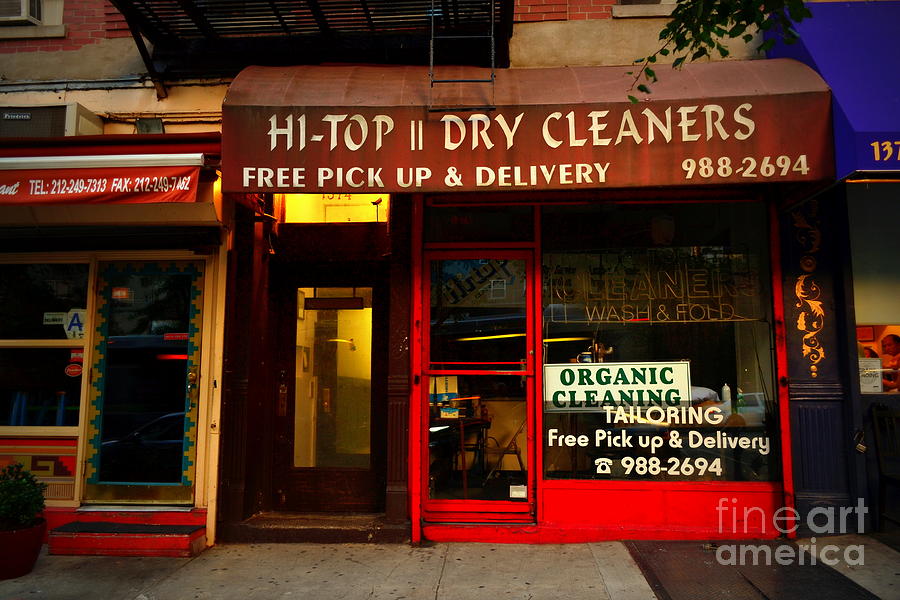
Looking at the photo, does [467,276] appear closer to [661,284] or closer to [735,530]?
[661,284]

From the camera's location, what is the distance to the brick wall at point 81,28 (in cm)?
665

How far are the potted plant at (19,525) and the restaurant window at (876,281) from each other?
22.9 feet

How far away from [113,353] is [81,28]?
343 cm

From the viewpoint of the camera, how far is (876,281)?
5.91m

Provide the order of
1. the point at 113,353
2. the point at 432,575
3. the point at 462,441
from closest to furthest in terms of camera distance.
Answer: the point at 432,575 < the point at 462,441 < the point at 113,353

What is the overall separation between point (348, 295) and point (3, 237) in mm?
3327

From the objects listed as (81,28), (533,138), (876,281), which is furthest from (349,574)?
(81,28)

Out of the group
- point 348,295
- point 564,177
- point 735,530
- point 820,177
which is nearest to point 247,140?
point 348,295

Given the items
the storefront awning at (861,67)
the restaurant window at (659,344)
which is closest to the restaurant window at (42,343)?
the restaurant window at (659,344)

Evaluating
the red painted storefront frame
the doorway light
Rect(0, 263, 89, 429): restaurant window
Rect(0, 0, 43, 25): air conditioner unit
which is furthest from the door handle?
Rect(0, 0, 43, 25): air conditioner unit

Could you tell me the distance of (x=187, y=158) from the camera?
5.18 metres

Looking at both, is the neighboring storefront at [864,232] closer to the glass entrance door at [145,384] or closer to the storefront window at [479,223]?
the storefront window at [479,223]

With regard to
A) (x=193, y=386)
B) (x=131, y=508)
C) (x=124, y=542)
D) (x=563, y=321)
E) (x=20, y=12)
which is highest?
(x=20, y=12)

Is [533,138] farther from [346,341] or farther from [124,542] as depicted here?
[124,542]
